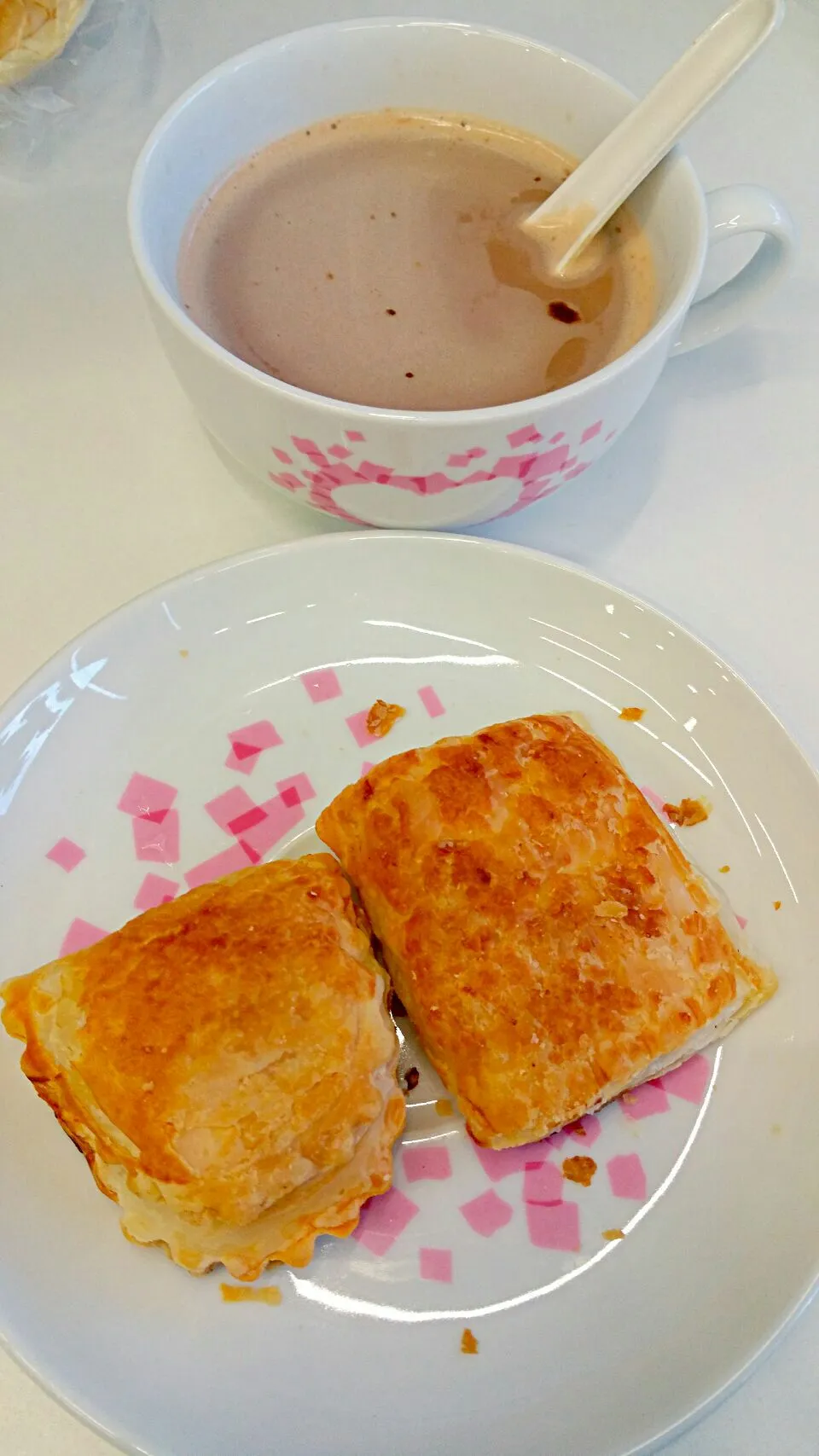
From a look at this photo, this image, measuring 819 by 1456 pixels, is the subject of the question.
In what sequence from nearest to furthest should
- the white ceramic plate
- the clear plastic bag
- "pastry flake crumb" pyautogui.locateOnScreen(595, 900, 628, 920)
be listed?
the white ceramic plate → "pastry flake crumb" pyautogui.locateOnScreen(595, 900, 628, 920) → the clear plastic bag

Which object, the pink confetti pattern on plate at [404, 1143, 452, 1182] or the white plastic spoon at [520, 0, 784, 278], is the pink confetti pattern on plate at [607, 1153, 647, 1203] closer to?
the pink confetti pattern on plate at [404, 1143, 452, 1182]

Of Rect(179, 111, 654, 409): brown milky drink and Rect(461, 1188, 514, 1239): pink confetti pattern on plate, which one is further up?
Rect(179, 111, 654, 409): brown milky drink

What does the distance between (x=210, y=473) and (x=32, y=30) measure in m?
0.61

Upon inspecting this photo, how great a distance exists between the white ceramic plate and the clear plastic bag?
740mm

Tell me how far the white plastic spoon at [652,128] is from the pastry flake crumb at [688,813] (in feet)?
1.60

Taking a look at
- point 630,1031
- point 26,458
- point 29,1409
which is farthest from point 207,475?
point 29,1409

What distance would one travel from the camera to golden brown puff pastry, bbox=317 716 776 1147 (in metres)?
0.71

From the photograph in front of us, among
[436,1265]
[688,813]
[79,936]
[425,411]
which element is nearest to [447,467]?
[425,411]

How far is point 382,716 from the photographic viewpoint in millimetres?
888

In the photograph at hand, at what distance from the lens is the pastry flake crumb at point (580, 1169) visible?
0.72 meters

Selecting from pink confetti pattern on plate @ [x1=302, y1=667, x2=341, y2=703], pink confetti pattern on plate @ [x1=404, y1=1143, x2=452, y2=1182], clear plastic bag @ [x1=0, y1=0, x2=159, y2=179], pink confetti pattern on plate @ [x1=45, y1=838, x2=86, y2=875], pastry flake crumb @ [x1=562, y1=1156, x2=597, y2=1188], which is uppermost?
clear plastic bag @ [x1=0, y1=0, x2=159, y2=179]

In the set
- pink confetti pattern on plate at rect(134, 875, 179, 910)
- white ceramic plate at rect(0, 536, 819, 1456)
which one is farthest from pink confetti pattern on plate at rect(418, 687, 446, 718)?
pink confetti pattern on plate at rect(134, 875, 179, 910)

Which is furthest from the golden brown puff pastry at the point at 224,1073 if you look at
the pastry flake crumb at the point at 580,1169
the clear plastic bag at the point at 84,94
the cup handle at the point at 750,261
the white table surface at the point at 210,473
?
the clear plastic bag at the point at 84,94

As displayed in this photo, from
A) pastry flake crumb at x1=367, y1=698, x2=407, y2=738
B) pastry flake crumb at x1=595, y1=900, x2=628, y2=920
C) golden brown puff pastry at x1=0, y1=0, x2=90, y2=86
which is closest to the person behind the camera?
pastry flake crumb at x1=595, y1=900, x2=628, y2=920
